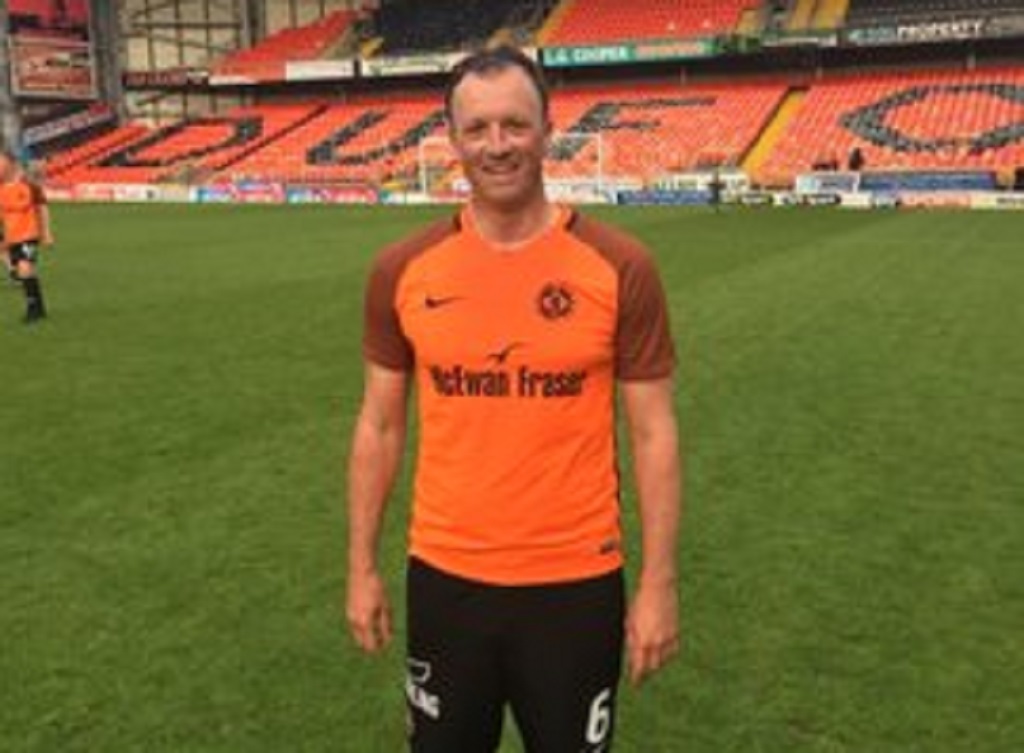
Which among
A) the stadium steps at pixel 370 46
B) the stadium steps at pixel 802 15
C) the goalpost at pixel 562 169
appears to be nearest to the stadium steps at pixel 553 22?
the goalpost at pixel 562 169

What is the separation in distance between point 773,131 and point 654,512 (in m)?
41.4

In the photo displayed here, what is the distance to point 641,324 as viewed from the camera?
2492mm

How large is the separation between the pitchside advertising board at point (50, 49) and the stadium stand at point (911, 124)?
3240 cm

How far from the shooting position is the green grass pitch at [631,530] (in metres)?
4.37

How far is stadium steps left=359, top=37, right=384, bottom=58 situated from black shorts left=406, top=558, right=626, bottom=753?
51.8 meters

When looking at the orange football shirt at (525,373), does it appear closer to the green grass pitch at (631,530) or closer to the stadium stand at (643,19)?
the green grass pitch at (631,530)

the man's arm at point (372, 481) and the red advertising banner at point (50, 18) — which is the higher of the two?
the red advertising banner at point (50, 18)

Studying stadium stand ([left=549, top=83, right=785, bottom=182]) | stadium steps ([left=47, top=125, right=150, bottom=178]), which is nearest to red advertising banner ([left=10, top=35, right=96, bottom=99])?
stadium steps ([left=47, top=125, right=150, bottom=178])

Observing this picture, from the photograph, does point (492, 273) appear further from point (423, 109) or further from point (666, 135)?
point (423, 109)

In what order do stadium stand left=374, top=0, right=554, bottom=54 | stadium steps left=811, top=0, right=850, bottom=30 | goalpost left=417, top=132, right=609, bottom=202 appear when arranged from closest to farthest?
goalpost left=417, top=132, right=609, bottom=202 < stadium steps left=811, top=0, right=850, bottom=30 < stadium stand left=374, top=0, right=554, bottom=54

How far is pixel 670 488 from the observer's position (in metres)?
2.60

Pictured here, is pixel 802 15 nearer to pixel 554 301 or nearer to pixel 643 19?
pixel 643 19

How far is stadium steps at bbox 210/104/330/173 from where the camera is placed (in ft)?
163

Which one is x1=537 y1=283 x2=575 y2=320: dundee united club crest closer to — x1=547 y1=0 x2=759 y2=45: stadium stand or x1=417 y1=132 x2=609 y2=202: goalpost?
x1=417 y1=132 x2=609 y2=202: goalpost
